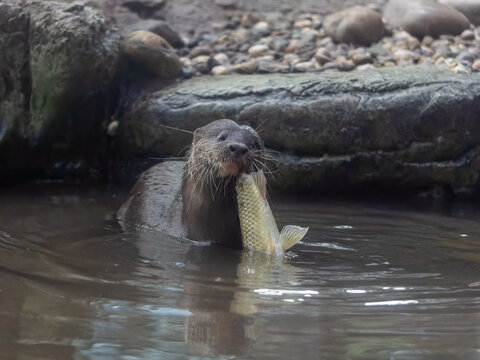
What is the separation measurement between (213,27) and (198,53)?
2.28ft

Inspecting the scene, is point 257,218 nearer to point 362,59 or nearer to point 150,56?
point 150,56

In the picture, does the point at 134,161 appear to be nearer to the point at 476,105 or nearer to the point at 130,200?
the point at 130,200

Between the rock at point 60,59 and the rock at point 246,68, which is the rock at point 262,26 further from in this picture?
the rock at point 60,59

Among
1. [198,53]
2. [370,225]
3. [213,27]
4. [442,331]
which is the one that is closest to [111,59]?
[198,53]

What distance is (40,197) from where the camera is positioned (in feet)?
17.3

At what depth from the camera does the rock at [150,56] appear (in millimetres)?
5938

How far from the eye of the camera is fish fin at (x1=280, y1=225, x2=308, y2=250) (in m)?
3.65

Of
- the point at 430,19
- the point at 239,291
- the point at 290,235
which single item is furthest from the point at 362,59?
the point at 239,291

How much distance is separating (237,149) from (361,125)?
6.05ft

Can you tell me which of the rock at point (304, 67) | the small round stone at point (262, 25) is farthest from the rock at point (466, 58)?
the small round stone at point (262, 25)

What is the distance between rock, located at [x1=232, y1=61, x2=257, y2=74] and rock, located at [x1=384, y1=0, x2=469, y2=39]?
1.67m

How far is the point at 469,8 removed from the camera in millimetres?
7438

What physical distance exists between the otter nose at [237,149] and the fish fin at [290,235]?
0.40 m

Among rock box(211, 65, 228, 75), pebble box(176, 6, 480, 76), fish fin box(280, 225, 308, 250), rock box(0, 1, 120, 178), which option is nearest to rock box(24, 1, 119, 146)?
rock box(0, 1, 120, 178)
